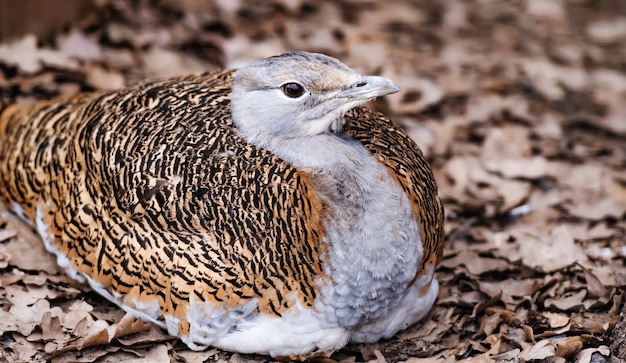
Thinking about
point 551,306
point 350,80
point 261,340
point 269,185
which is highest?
point 350,80

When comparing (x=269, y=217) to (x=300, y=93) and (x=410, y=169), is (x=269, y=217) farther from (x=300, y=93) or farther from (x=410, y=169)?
(x=410, y=169)

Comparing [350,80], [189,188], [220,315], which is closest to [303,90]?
[350,80]

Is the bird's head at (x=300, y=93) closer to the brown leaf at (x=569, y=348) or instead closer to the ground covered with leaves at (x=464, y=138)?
the ground covered with leaves at (x=464, y=138)

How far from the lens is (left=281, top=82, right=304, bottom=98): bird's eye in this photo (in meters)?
4.86

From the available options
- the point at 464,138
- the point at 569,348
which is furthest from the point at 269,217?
the point at 464,138

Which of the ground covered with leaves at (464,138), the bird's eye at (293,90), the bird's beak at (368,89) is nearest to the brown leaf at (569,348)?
the ground covered with leaves at (464,138)

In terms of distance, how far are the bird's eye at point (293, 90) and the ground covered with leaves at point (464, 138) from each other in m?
1.48

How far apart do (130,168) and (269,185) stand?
870 mm

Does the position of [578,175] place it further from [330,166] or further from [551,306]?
[330,166]

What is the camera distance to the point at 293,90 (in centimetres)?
487

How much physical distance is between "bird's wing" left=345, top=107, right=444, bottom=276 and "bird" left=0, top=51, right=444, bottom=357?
11 mm

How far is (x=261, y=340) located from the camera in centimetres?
498

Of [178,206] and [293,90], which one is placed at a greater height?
[293,90]

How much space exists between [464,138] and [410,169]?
8.57 ft
